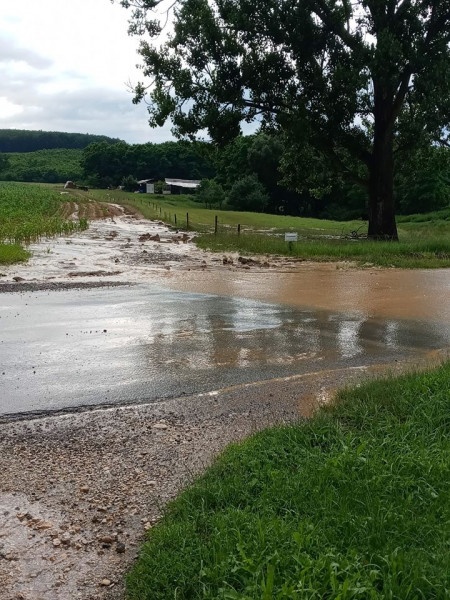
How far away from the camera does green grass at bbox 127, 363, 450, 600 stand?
121 inches

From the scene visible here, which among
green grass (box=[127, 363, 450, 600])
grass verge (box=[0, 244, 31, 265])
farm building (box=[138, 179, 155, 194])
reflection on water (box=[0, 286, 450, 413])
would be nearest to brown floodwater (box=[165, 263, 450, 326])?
reflection on water (box=[0, 286, 450, 413])

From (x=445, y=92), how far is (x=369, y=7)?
4269 mm

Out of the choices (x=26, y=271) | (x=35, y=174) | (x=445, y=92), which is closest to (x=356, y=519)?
(x=26, y=271)

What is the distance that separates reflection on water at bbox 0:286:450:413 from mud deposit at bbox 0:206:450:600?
3 centimetres

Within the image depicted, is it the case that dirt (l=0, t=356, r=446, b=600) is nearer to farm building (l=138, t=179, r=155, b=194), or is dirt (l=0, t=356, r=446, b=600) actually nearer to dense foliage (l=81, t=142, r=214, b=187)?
farm building (l=138, t=179, r=155, b=194)

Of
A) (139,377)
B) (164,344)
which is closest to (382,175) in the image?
(164,344)

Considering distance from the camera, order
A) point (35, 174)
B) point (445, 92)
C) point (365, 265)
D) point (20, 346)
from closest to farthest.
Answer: point (20, 346) < point (365, 265) < point (445, 92) < point (35, 174)

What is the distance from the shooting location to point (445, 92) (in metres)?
22.5

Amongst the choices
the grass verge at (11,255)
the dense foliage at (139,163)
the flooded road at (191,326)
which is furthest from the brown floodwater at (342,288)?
the dense foliage at (139,163)

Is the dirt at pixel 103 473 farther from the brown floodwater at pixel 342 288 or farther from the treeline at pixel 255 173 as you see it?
the treeline at pixel 255 173

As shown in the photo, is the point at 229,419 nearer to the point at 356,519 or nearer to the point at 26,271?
the point at 356,519

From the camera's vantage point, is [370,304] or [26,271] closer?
[370,304]

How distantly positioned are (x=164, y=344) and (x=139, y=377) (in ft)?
5.21

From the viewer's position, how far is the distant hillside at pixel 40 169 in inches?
5320
